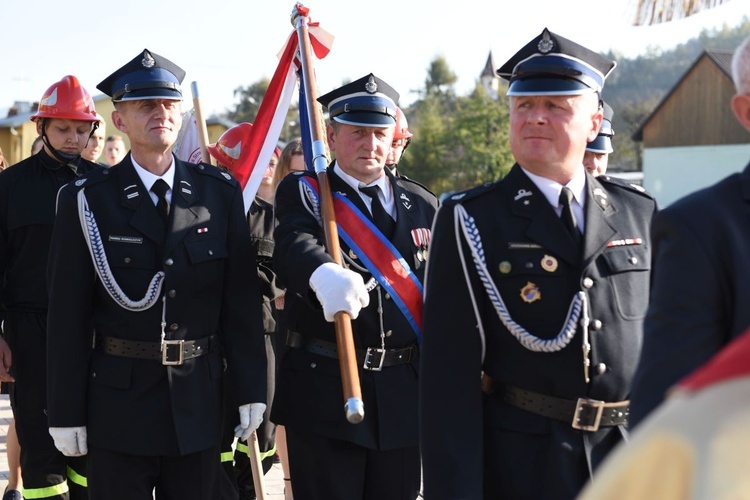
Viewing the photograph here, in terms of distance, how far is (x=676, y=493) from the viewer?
3.36ft

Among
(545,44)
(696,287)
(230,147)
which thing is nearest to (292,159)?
(230,147)

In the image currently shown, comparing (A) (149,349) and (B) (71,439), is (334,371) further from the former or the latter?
(B) (71,439)

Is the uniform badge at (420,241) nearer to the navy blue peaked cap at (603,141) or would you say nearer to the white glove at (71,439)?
the navy blue peaked cap at (603,141)

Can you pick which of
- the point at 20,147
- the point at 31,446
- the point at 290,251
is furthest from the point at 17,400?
the point at 20,147

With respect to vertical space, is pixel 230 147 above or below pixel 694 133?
above

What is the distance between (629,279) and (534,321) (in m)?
0.32

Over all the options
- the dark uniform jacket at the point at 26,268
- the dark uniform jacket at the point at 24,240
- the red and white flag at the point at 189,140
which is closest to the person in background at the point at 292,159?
the red and white flag at the point at 189,140

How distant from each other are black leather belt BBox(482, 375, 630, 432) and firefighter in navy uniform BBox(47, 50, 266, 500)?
169cm

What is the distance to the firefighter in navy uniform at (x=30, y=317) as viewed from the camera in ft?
18.7

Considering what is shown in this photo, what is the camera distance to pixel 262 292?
6.03m

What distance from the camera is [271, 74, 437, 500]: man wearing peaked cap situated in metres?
4.40

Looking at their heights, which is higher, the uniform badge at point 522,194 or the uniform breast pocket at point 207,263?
the uniform badge at point 522,194

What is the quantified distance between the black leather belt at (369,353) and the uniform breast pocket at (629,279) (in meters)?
1.50

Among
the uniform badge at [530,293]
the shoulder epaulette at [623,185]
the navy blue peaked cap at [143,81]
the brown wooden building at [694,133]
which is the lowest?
the brown wooden building at [694,133]
